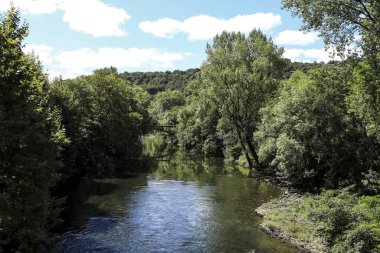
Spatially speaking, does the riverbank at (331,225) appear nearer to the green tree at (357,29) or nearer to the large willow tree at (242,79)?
the green tree at (357,29)

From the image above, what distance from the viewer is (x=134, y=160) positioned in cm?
7112

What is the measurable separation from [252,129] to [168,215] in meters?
29.8


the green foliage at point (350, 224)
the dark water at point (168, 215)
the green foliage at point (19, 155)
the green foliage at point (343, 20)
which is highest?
the green foliage at point (343, 20)

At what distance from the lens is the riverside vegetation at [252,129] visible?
17578 mm

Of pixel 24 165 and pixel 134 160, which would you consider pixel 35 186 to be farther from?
pixel 134 160

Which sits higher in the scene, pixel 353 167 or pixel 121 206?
pixel 353 167

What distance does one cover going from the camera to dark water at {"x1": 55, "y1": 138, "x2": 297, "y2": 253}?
24.2 m

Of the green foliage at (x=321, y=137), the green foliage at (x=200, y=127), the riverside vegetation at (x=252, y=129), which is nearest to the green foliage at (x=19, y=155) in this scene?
the riverside vegetation at (x=252, y=129)

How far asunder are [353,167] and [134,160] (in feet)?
145

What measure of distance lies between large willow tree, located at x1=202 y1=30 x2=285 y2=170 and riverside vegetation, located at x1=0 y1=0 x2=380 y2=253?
176mm

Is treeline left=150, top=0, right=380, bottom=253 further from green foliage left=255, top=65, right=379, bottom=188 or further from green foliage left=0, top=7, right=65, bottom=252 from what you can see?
green foliage left=0, top=7, right=65, bottom=252

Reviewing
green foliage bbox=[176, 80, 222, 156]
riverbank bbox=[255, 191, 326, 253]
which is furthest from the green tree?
green foliage bbox=[176, 80, 222, 156]

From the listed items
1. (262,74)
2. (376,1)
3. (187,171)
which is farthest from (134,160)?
(376,1)

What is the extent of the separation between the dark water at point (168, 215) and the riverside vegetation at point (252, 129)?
2.27 meters
